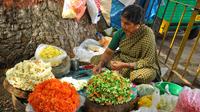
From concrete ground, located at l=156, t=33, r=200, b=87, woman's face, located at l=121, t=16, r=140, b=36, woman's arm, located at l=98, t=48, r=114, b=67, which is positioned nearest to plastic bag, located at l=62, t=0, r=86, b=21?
woman's arm, located at l=98, t=48, r=114, b=67

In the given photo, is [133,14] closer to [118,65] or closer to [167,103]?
[118,65]

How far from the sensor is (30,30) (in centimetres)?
472

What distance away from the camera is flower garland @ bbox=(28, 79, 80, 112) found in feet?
9.27

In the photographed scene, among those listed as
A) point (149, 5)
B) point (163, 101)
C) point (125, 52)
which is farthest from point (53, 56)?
point (149, 5)

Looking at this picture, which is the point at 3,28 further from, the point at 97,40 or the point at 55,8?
the point at 97,40

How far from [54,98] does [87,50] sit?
2.50 meters

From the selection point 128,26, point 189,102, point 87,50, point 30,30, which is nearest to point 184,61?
point 87,50

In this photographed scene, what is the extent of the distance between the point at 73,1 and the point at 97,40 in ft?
3.55

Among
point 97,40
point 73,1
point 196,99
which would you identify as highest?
point 73,1

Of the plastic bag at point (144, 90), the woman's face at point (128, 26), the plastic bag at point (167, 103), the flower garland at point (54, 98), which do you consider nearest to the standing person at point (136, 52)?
the woman's face at point (128, 26)

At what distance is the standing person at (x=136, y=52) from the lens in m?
3.96

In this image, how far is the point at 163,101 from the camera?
3.42 meters

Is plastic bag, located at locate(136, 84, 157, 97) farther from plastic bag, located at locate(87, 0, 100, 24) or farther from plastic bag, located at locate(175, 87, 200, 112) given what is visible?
plastic bag, located at locate(87, 0, 100, 24)

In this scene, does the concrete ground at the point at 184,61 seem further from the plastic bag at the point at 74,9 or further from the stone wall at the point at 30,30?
the stone wall at the point at 30,30
